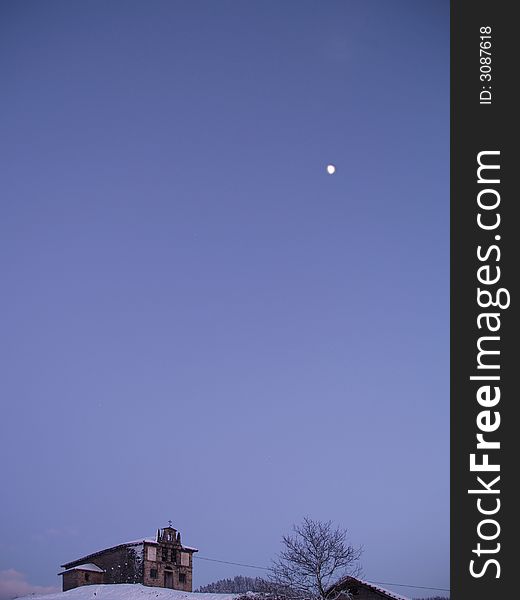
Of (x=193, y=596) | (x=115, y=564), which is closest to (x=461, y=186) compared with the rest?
(x=193, y=596)

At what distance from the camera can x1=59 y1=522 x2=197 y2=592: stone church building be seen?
64812 millimetres

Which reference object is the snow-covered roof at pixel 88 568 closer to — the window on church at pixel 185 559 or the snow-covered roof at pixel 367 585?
the window on church at pixel 185 559

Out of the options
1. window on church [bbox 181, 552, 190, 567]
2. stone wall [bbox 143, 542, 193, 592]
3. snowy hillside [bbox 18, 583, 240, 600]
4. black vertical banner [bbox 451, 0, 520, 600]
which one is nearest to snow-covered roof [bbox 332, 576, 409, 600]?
snowy hillside [bbox 18, 583, 240, 600]

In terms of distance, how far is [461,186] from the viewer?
15.8 m

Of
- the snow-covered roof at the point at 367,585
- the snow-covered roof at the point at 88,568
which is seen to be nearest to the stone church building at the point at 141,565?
the snow-covered roof at the point at 88,568

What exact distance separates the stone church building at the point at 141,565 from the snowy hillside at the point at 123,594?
72.4 inches

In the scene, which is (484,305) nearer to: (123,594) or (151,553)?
(123,594)

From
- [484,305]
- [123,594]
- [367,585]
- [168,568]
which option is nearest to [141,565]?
[168,568]

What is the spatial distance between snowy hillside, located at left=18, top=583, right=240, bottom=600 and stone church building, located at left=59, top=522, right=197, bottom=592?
1839mm

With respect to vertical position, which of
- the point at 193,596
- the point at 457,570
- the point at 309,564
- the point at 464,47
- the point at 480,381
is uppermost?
the point at 464,47

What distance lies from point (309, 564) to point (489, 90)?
3634 centimetres

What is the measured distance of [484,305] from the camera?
1508cm

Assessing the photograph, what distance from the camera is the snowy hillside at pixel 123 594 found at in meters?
54.6

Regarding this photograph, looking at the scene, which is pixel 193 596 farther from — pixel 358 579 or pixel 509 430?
pixel 509 430
